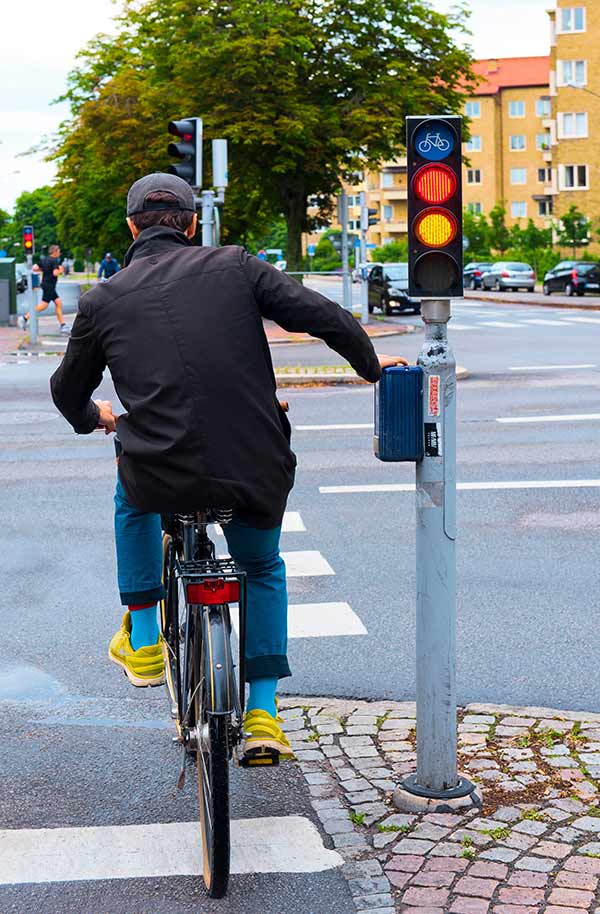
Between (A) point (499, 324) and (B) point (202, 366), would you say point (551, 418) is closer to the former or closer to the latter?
(B) point (202, 366)

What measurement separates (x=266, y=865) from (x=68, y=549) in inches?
201

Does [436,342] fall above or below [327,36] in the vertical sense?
below

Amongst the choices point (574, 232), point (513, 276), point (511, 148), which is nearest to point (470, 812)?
point (513, 276)

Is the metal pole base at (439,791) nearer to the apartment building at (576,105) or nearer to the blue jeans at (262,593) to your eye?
the blue jeans at (262,593)

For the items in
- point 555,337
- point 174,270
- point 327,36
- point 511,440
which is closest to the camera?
point 174,270

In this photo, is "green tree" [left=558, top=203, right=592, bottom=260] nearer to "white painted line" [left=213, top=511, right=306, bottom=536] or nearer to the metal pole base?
"white painted line" [left=213, top=511, right=306, bottom=536]

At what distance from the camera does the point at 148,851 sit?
13.9 ft

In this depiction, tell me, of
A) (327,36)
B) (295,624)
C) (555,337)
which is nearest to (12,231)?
(327,36)

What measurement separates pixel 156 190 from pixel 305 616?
327 cm

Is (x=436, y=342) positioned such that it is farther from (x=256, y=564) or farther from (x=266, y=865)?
(x=266, y=865)

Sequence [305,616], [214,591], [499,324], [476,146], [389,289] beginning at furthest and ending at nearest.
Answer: [476,146] → [389,289] → [499,324] → [305,616] → [214,591]

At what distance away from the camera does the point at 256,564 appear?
435cm

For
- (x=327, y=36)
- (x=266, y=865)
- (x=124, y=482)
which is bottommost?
(x=266, y=865)

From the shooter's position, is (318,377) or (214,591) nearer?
(214,591)
